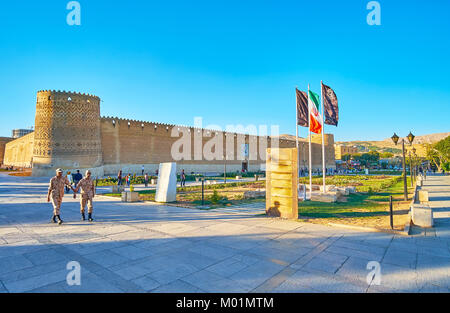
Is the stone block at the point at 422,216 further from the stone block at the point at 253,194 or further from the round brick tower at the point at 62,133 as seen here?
the round brick tower at the point at 62,133

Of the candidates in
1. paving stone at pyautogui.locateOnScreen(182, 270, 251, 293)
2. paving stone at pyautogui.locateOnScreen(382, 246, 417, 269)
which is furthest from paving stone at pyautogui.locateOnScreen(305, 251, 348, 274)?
paving stone at pyautogui.locateOnScreen(182, 270, 251, 293)

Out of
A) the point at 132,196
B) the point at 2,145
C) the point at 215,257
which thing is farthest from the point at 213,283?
the point at 2,145

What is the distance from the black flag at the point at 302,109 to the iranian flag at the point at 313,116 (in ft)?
0.77

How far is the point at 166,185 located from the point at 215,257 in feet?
24.9

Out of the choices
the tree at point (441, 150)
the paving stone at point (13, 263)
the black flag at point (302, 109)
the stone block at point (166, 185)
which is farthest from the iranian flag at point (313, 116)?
the tree at point (441, 150)

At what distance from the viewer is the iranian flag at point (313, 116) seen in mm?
12328

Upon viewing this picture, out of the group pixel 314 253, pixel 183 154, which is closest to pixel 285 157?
pixel 314 253

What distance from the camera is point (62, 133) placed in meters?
29.5

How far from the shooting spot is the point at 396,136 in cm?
1294

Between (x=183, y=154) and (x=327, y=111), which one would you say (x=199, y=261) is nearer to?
(x=327, y=111)

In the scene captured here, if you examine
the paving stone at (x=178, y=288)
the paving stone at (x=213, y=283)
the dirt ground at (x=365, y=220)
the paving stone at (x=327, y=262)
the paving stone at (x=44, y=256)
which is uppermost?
the paving stone at (x=44, y=256)

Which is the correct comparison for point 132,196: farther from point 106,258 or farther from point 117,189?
point 106,258

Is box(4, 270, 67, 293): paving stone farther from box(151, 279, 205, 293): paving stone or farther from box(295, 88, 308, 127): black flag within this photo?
box(295, 88, 308, 127): black flag

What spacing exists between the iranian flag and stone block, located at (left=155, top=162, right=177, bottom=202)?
23.2ft
